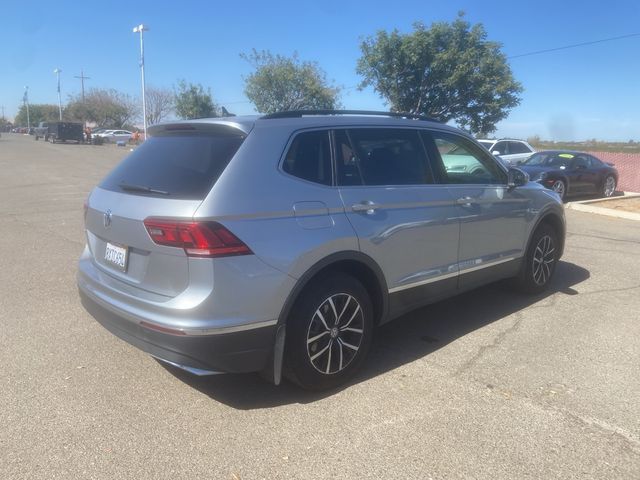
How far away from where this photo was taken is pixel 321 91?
36219 millimetres

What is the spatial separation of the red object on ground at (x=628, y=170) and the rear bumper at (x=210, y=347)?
66.1 ft

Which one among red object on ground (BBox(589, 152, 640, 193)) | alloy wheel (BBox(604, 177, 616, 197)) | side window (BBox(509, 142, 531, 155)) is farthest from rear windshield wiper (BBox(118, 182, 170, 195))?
red object on ground (BBox(589, 152, 640, 193))

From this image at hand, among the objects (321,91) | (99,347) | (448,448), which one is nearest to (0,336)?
(99,347)

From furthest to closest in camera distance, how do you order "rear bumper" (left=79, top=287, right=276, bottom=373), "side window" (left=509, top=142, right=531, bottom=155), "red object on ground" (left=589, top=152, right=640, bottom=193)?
"red object on ground" (left=589, top=152, right=640, bottom=193) < "side window" (left=509, top=142, right=531, bottom=155) < "rear bumper" (left=79, top=287, right=276, bottom=373)

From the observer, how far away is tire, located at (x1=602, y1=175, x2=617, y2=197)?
15711 millimetres

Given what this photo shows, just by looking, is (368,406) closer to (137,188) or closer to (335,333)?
(335,333)

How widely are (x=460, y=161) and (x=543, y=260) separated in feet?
5.63

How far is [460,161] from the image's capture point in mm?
4789

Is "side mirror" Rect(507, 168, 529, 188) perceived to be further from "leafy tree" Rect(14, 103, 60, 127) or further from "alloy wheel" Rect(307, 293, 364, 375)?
"leafy tree" Rect(14, 103, 60, 127)

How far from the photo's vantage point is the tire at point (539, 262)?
215 inches

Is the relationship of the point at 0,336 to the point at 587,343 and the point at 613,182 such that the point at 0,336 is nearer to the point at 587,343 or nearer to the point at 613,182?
the point at 587,343

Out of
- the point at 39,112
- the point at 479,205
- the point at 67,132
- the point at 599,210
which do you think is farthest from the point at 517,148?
the point at 39,112

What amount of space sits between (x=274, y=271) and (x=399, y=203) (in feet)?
4.10

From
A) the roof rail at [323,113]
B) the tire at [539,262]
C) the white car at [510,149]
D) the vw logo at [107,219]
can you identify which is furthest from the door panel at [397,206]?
the white car at [510,149]
